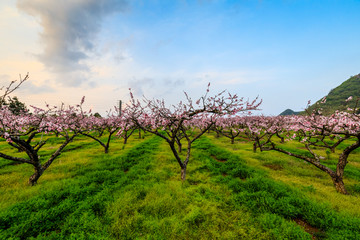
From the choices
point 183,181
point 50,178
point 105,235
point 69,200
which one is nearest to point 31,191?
point 50,178

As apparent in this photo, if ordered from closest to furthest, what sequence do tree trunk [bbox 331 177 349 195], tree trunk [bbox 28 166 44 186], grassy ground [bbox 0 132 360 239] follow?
grassy ground [bbox 0 132 360 239] → tree trunk [bbox 331 177 349 195] → tree trunk [bbox 28 166 44 186]

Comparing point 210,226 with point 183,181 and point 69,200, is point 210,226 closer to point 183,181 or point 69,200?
point 183,181

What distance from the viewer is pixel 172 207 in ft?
21.0

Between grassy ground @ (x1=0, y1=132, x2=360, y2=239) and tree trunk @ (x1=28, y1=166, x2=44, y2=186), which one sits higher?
tree trunk @ (x1=28, y1=166, x2=44, y2=186)

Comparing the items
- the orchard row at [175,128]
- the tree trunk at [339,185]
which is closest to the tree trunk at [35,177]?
the orchard row at [175,128]

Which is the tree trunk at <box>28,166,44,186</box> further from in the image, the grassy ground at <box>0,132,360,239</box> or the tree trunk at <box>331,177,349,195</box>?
the tree trunk at <box>331,177,349,195</box>

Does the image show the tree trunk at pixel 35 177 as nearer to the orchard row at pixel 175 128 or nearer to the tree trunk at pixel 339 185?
the orchard row at pixel 175 128

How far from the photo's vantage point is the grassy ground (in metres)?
5.04

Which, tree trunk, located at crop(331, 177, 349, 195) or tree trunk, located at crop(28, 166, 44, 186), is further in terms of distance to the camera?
tree trunk, located at crop(28, 166, 44, 186)

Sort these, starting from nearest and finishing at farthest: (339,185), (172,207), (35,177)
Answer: (172,207), (339,185), (35,177)

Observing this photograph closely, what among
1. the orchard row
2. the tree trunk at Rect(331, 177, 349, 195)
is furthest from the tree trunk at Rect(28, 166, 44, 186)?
the tree trunk at Rect(331, 177, 349, 195)

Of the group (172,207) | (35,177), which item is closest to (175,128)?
(172,207)

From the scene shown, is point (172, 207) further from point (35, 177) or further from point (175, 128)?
point (35, 177)

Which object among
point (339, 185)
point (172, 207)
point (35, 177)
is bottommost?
point (339, 185)
